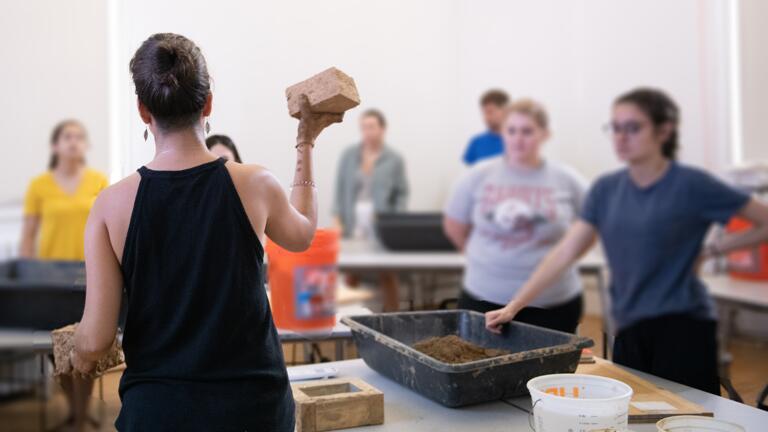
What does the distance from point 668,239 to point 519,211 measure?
649mm

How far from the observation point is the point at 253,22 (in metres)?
1.51

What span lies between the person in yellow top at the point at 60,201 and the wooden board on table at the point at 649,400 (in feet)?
5.15

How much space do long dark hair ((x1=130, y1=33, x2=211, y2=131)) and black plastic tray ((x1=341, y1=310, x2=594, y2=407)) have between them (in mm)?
533

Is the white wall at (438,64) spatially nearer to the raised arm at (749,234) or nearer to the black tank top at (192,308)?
the black tank top at (192,308)

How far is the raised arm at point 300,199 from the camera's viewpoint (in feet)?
3.35

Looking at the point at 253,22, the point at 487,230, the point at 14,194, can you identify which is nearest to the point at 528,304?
the point at 253,22

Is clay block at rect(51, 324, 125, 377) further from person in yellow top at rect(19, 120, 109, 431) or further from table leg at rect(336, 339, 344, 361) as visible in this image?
person in yellow top at rect(19, 120, 109, 431)

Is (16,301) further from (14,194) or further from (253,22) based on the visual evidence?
(14,194)

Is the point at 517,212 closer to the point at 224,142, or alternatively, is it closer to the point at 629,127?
the point at 629,127

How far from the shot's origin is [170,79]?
99 centimetres

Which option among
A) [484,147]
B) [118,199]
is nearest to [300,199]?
[118,199]

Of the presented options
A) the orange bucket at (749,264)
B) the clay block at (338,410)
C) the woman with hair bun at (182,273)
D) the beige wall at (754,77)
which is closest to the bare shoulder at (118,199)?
the woman with hair bun at (182,273)

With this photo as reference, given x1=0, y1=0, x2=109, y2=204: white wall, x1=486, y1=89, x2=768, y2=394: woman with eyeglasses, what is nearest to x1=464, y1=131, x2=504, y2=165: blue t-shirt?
x1=0, y1=0, x2=109, y2=204: white wall

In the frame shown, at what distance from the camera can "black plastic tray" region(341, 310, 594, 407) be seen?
1.15 metres
